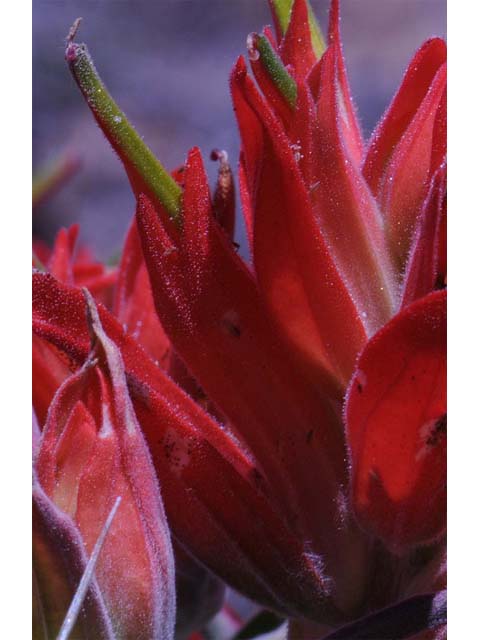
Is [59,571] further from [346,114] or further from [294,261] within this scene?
[346,114]

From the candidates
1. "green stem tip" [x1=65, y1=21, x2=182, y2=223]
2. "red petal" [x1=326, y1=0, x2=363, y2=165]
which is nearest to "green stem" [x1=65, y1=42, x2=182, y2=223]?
"green stem tip" [x1=65, y1=21, x2=182, y2=223]

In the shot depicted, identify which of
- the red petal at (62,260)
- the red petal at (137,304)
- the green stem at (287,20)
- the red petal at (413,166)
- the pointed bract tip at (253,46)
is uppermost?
the green stem at (287,20)

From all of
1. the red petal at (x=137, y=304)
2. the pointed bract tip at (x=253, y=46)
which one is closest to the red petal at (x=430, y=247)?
the pointed bract tip at (x=253, y=46)

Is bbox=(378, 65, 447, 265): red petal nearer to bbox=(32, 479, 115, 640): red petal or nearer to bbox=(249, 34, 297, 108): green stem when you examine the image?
bbox=(249, 34, 297, 108): green stem

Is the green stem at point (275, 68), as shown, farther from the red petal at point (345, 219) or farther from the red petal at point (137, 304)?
the red petal at point (137, 304)

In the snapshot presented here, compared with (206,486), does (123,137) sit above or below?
above

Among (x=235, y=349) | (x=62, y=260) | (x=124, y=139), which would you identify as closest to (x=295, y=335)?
(x=235, y=349)
